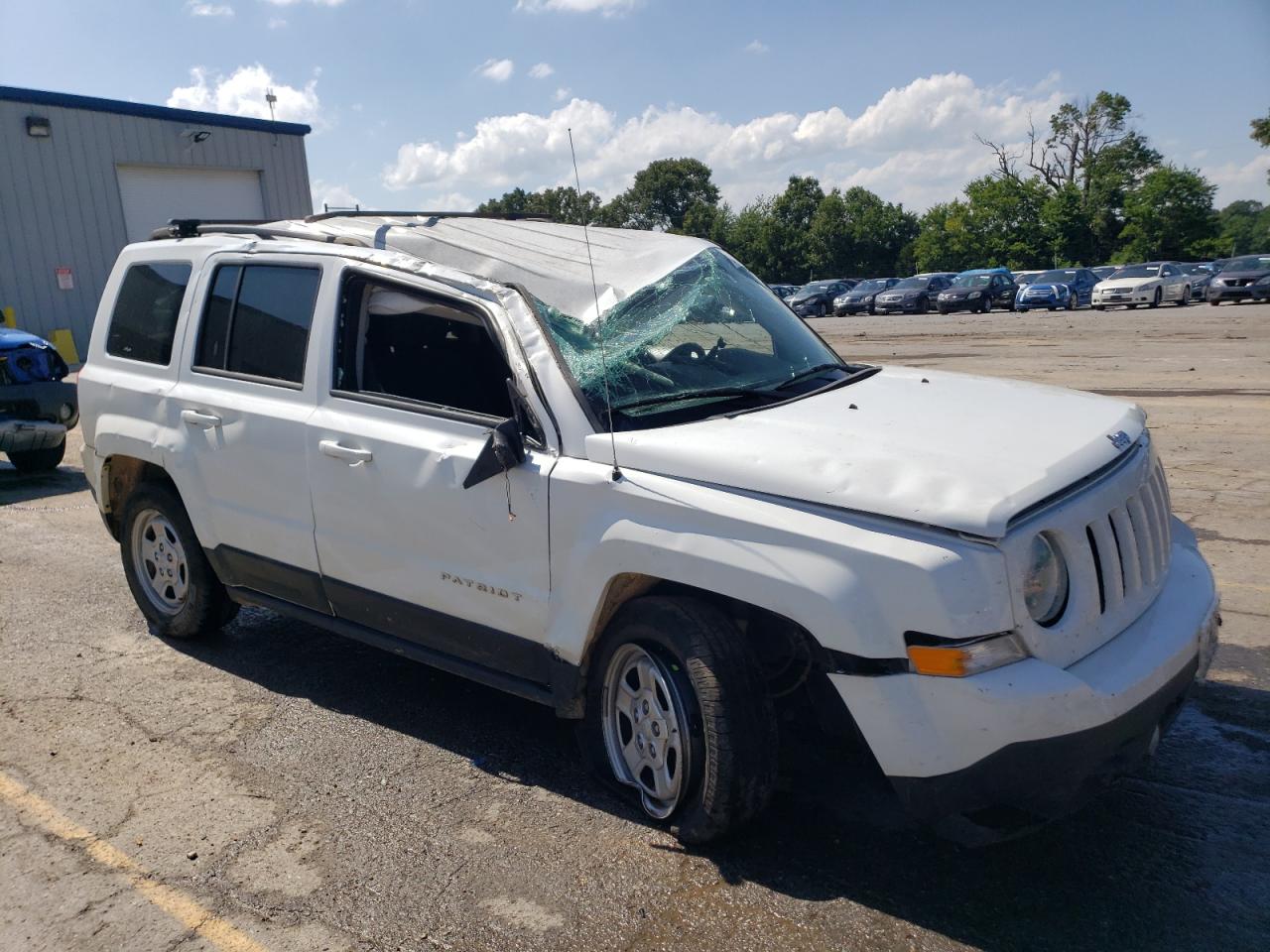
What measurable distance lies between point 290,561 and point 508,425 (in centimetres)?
155

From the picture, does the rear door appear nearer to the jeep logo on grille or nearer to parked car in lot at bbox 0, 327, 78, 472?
the jeep logo on grille

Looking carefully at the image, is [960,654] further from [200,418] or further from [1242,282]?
[1242,282]

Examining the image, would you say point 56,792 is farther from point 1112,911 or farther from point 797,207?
point 797,207

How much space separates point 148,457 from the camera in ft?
17.2

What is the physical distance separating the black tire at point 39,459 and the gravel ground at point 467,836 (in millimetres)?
5648

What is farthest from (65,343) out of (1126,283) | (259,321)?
(1126,283)

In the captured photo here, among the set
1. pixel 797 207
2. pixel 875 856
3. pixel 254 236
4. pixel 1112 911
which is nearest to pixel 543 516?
pixel 875 856

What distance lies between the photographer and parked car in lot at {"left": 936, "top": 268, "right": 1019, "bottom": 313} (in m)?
37.1

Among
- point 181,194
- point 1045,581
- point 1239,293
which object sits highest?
point 181,194

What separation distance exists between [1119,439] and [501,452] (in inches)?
80.8

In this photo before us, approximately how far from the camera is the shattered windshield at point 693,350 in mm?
3771

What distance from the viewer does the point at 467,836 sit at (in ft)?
11.9

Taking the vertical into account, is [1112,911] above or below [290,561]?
below

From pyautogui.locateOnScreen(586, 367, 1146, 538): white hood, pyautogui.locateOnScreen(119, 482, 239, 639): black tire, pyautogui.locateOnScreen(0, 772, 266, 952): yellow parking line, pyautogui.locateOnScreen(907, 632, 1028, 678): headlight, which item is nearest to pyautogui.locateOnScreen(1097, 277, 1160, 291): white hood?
pyautogui.locateOnScreen(586, 367, 1146, 538): white hood
